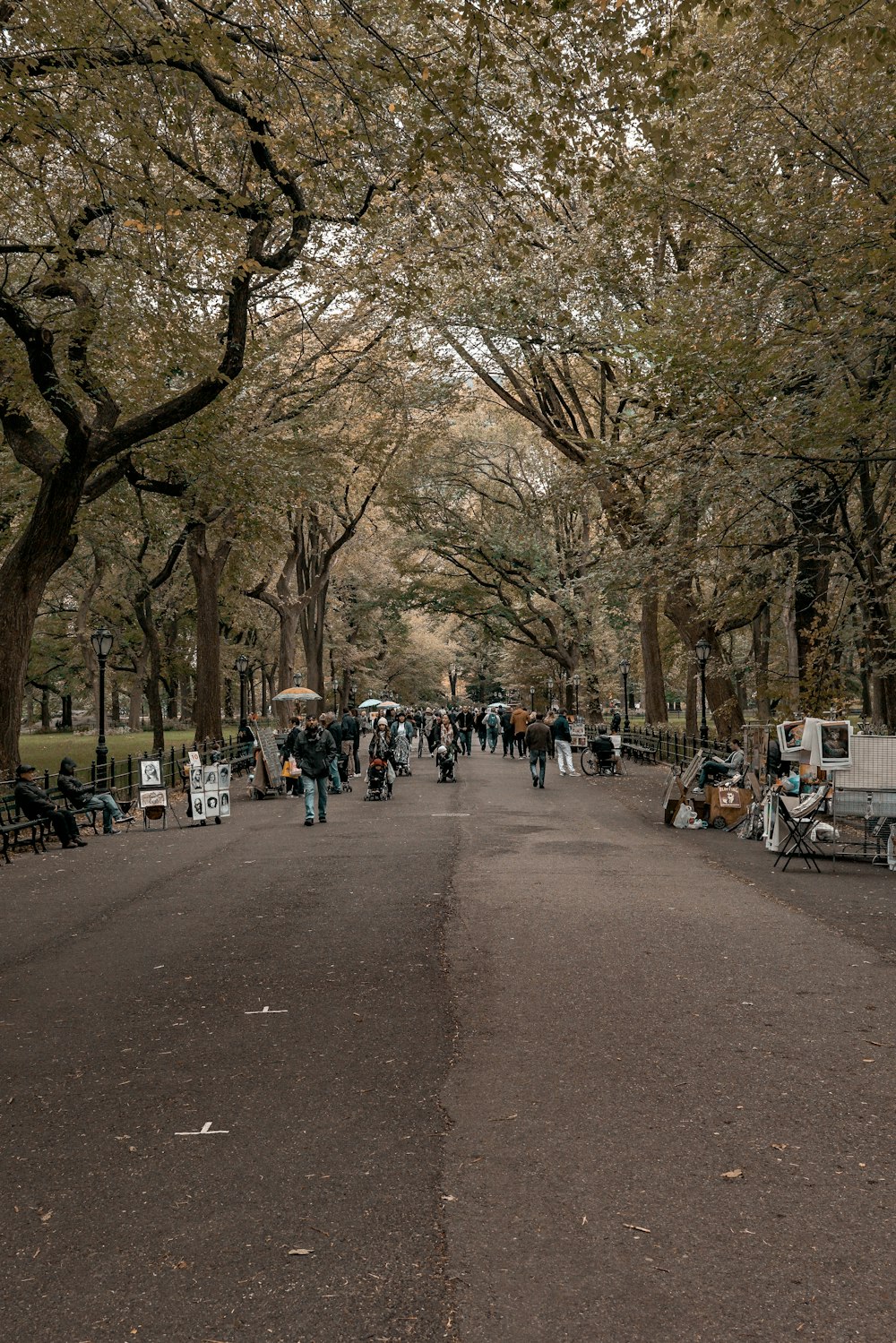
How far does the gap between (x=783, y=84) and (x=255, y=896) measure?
1348cm

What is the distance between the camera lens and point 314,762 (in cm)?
1875

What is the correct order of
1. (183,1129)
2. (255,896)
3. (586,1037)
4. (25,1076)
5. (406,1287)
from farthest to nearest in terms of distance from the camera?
(255,896) < (586,1037) < (25,1076) < (183,1129) < (406,1287)

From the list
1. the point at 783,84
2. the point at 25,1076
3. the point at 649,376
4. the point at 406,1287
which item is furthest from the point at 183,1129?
the point at 783,84

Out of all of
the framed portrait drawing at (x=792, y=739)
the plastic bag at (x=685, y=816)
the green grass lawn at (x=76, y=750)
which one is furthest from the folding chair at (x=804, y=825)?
the green grass lawn at (x=76, y=750)

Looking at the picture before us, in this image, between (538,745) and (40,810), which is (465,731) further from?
(40,810)

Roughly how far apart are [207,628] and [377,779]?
27.7ft

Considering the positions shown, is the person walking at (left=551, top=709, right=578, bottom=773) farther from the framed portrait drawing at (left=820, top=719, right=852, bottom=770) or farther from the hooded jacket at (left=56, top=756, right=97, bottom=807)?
the framed portrait drawing at (left=820, top=719, right=852, bottom=770)

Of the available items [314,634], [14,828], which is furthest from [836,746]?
[314,634]

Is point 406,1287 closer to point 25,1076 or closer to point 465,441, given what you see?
point 25,1076

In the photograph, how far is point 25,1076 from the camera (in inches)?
231

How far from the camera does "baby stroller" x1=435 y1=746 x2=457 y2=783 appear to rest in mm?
29578

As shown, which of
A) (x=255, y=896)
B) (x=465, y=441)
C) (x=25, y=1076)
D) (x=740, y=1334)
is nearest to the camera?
(x=740, y=1334)

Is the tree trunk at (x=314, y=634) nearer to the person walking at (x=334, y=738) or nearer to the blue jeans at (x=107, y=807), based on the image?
the person walking at (x=334, y=738)

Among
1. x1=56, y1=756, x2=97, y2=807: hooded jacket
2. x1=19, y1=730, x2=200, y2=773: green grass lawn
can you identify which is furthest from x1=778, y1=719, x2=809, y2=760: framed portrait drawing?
x1=19, y1=730, x2=200, y2=773: green grass lawn
